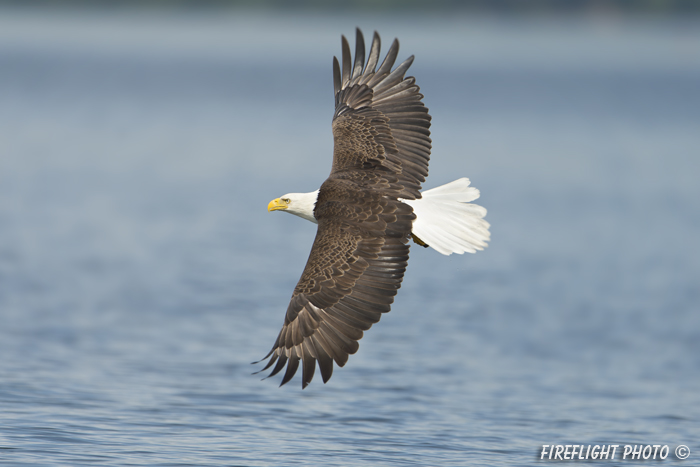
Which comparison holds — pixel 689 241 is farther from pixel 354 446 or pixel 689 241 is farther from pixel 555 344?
pixel 354 446

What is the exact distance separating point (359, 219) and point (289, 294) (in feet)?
20.9

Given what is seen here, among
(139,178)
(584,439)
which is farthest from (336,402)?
(139,178)

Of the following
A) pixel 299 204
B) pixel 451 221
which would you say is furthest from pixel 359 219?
pixel 451 221

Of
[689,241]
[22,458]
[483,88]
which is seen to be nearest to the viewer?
[22,458]

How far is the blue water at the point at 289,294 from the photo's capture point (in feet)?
28.3

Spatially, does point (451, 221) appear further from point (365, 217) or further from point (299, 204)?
point (299, 204)

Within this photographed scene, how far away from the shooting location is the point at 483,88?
6231 centimetres

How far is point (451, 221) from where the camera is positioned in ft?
26.0

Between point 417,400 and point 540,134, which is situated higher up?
point 540,134

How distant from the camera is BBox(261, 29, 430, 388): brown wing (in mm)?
7090

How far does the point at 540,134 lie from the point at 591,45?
8947cm

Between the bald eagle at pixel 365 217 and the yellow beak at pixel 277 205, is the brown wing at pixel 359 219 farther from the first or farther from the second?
the yellow beak at pixel 277 205

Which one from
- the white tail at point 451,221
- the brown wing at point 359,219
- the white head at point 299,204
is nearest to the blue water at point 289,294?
the brown wing at point 359,219

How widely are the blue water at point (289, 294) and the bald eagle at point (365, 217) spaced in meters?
1.21
